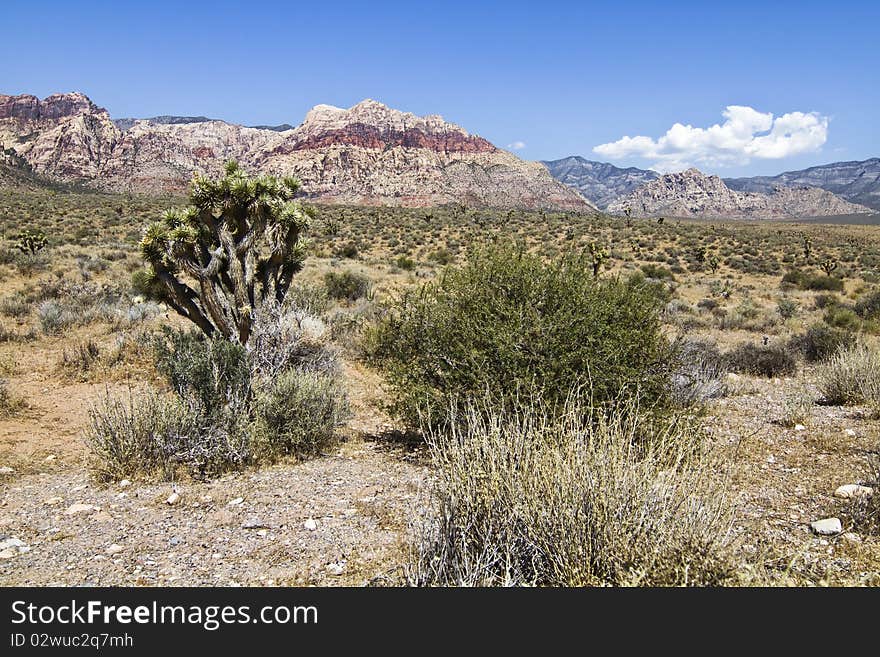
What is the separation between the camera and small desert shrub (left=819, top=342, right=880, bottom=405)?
8016 mm

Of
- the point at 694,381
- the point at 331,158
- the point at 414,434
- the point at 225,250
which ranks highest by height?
the point at 331,158

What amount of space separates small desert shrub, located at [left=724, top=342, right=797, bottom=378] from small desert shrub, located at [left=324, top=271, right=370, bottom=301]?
1096 centimetres

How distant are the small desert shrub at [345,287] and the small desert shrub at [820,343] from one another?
39.7 ft

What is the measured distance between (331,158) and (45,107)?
75.5 meters

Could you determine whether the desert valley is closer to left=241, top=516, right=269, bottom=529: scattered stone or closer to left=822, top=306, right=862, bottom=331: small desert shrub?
left=241, top=516, right=269, bottom=529: scattered stone

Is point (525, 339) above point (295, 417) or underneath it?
above

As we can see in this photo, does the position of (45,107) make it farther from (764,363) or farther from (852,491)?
(852,491)

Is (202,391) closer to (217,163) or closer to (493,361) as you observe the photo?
(493,361)

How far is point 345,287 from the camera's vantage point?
19.0 meters

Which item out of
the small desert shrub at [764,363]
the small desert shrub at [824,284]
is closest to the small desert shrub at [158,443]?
the small desert shrub at [764,363]

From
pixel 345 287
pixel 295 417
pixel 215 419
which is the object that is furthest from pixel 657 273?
pixel 215 419

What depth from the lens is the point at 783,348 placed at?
12.8 meters

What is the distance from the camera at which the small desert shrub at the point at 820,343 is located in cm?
1230

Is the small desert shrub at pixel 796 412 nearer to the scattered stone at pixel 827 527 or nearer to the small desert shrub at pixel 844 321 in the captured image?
the scattered stone at pixel 827 527
